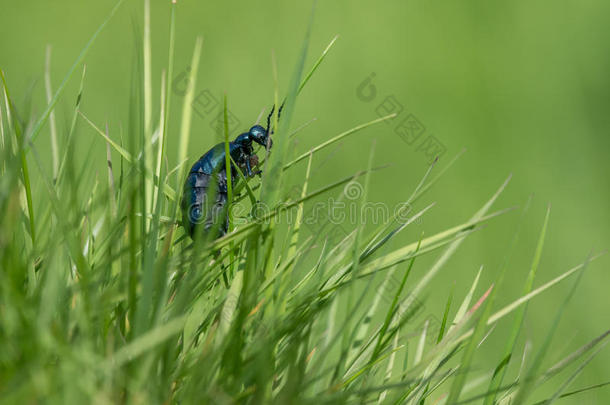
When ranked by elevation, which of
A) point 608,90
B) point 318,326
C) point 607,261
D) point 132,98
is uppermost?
point 132,98

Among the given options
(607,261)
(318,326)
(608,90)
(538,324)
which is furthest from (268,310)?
(608,90)

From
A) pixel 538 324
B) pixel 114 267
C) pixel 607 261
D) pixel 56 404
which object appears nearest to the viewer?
pixel 56 404

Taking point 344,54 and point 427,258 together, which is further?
point 344,54

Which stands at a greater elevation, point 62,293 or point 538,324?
point 62,293

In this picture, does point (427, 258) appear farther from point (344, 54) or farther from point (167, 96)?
point (167, 96)

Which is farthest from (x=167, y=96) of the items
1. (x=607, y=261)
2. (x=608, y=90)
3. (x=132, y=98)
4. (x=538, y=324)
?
(x=608, y=90)

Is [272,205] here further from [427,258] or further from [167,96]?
[427,258]

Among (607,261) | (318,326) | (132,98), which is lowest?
(607,261)

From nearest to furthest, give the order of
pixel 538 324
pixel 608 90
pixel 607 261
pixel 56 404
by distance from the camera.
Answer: pixel 56 404, pixel 538 324, pixel 607 261, pixel 608 90

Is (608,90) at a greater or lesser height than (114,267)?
lesser
